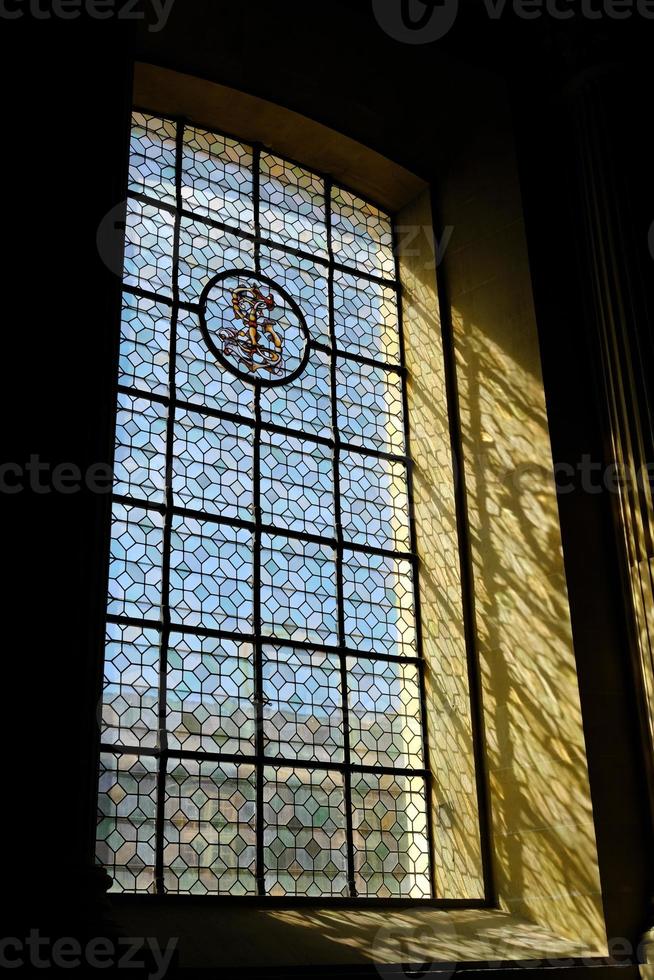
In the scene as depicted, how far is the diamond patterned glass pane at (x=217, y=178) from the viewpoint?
8.37 meters

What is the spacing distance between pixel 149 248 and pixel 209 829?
13.0 feet

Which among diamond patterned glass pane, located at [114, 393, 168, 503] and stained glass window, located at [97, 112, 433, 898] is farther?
diamond patterned glass pane, located at [114, 393, 168, 503]

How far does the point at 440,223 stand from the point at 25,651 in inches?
238

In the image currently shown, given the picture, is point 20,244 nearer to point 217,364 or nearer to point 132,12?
point 132,12

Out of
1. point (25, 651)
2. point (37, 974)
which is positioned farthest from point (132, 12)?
point (37, 974)

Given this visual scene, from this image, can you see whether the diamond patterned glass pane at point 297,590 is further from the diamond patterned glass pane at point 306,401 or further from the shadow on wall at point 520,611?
the shadow on wall at point 520,611

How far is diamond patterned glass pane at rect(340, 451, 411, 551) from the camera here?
8.11 meters

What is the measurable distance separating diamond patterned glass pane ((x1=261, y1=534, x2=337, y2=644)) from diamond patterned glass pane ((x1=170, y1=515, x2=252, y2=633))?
0.49 feet

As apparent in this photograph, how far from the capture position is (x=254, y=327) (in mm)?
8156

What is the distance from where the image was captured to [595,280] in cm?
812

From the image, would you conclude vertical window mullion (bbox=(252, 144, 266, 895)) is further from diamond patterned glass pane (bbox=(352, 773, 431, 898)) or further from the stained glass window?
diamond patterned glass pane (bbox=(352, 773, 431, 898))
